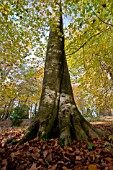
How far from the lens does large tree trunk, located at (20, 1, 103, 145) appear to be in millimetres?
3396

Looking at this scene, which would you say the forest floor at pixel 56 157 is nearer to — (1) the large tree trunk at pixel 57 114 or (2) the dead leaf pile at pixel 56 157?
(2) the dead leaf pile at pixel 56 157

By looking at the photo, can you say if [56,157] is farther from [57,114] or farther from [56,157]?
[57,114]

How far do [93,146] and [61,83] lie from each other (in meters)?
2.07

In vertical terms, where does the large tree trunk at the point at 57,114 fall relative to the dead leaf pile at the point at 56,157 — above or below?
above

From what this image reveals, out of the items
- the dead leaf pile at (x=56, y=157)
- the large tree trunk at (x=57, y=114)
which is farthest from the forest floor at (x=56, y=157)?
the large tree trunk at (x=57, y=114)

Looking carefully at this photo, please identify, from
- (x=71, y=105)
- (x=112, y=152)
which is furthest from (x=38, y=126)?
(x=112, y=152)

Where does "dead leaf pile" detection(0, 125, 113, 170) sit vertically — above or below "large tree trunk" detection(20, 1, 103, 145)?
below

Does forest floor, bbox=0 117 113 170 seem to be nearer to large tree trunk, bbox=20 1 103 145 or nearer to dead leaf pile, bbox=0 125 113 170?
dead leaf pile, bbox=0 125 113 170

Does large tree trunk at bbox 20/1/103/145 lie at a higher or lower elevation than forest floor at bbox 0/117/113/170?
higher

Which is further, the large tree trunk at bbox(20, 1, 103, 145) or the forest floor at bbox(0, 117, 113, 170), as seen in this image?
the large tree trunk at bbox(20, 1, 103, 145)

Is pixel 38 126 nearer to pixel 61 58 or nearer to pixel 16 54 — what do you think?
pixel 61 58

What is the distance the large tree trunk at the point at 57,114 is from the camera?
340 centimetres

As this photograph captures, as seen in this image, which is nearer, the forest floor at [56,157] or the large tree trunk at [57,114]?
the forest floor at [56,157]

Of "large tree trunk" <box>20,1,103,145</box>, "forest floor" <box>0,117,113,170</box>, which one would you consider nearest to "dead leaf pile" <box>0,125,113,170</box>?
"forest floor" <box>0,117,113,170</box>
